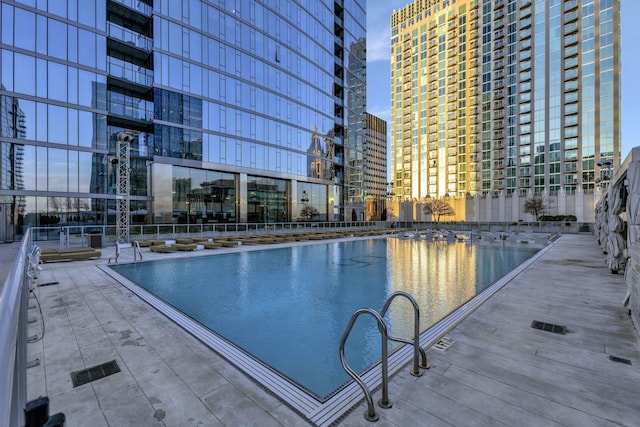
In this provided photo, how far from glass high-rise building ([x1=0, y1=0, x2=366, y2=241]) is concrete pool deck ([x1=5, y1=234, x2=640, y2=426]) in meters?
18.1

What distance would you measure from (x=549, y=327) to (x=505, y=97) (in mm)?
72424

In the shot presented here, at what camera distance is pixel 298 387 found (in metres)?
3.50

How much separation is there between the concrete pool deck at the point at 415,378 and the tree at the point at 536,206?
56.2 metres

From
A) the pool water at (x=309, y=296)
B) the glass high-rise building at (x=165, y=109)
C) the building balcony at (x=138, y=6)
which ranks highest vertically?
the building balcony at (x=138, y=6)

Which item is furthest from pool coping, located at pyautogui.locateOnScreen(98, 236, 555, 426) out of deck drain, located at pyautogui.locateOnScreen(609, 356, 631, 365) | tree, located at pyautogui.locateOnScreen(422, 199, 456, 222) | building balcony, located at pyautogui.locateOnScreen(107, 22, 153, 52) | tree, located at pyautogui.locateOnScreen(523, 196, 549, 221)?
tree, located at pyautogui.locateOnScreen(422, 199, 456, 222)

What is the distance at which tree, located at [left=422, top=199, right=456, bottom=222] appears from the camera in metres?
69.6

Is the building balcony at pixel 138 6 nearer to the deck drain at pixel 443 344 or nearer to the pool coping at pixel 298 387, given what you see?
the pool coping at pixel 298 387

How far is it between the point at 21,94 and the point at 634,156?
3314 cm

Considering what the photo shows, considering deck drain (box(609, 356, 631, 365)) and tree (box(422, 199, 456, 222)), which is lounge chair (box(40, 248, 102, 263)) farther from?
tree (box(422, 199, 456, 222))

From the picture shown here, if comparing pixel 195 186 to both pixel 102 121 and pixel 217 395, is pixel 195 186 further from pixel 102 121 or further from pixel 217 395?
pixel 217 395

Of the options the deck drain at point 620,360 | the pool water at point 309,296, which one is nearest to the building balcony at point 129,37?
the pool water at point 309,296

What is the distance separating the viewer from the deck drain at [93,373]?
11.7ft

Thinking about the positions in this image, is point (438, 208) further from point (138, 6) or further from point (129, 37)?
point (138, 6)

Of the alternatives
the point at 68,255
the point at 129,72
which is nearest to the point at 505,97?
the point at 129,72
